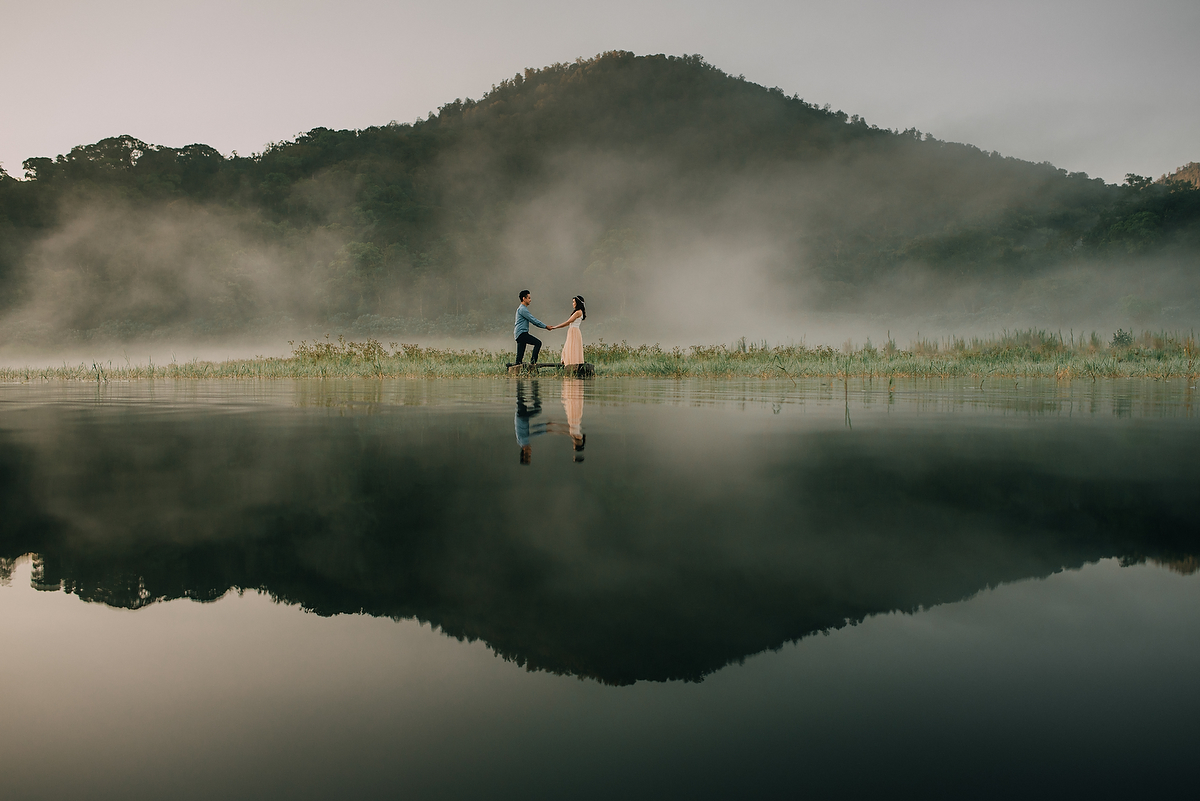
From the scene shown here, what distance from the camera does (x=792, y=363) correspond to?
75.6 ft

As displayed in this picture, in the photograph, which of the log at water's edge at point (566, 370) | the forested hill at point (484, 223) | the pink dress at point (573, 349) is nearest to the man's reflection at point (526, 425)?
the log at water's edge at point (566, 370)

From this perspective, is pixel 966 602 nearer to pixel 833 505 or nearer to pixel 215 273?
pixel 833 505

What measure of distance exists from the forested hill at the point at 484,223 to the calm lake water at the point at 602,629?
403ft

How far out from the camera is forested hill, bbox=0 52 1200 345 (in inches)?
5010

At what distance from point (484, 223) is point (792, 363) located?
5662 inches

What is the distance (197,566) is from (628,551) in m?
1.83

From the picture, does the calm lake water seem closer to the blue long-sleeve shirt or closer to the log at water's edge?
the blue long-sleeve shirt

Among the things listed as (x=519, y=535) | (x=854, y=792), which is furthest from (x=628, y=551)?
(x=854, y=792)

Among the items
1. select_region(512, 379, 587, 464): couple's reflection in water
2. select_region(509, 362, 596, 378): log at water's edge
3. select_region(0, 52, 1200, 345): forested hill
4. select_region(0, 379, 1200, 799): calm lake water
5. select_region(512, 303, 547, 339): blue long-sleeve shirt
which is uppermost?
select_region(0, 52, 1200, 345): forested hill

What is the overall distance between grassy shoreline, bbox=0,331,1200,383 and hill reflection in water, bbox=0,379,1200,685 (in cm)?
1348

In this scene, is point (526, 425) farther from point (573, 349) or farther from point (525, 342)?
point (525, 342)

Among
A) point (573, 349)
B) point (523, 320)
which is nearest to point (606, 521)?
point (523, 320)

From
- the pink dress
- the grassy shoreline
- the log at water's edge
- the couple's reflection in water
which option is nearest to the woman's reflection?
the couple's reflection in water

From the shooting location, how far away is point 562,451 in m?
5.98
